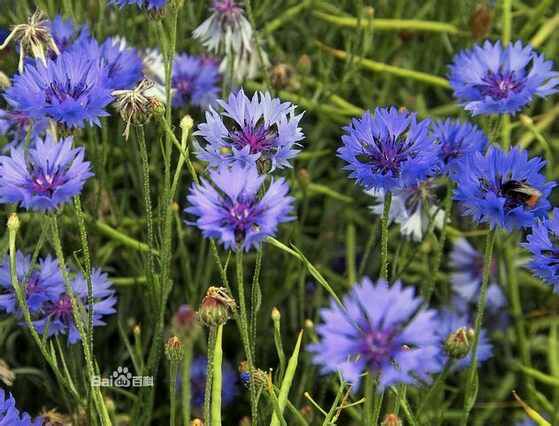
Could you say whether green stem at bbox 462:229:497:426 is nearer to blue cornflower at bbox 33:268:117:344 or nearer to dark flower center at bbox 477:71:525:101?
dark flower center at bbox 477:71:525:101

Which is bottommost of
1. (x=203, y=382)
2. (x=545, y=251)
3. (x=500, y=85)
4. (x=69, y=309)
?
(x=203, y=382)

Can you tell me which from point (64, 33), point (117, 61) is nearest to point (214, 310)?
point (117, 61)

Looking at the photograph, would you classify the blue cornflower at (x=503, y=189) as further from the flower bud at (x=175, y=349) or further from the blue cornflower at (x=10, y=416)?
the blue cornflower at (x=10, y=416)

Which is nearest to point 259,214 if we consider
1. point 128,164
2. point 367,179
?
point 367,179

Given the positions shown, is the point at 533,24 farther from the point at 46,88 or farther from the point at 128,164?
the point at 46,88

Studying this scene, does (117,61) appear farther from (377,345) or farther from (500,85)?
Answer: (377,345)

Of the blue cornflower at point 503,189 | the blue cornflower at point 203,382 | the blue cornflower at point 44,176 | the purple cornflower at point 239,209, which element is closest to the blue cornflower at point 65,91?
the blue cornflower at point 44,176
